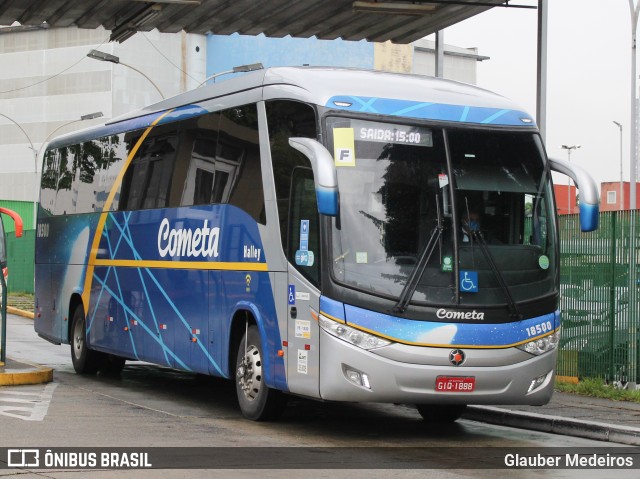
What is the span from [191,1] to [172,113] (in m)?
2.66

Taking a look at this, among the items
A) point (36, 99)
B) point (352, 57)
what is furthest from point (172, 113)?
point (36, 99)

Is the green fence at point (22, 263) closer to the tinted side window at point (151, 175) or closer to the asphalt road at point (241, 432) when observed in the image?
the tinted side window at point (151, 175)

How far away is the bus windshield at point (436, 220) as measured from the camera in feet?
37.6

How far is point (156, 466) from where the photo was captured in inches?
367

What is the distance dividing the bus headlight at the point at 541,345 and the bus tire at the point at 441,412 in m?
1.87

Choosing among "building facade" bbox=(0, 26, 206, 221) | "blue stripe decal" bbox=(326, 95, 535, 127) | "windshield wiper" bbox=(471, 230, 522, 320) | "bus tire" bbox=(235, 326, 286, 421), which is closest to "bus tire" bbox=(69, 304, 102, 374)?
"bus tire" bbox=(235, 326, 286, 421)

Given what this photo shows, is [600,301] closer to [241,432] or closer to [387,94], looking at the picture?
[387,94]

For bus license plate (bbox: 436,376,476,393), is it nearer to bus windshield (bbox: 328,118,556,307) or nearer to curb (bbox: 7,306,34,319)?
bus windshield (bbox: 328,118,556,307)

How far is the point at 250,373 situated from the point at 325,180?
3009 millimetres

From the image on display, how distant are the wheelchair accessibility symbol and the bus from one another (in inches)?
0.5

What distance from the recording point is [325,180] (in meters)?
10.9

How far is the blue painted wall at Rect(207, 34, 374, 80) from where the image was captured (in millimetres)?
71938

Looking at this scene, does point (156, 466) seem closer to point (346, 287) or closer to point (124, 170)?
point (346, 287)

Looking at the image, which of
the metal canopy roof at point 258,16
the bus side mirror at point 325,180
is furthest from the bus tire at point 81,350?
the bus side mirror at point 325,180
